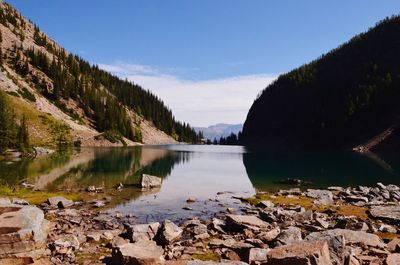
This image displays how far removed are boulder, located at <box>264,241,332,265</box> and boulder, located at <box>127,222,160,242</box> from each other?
39.2 ft

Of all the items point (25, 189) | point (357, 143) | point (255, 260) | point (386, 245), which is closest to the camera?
point (255, 260)

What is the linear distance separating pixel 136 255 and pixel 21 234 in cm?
589

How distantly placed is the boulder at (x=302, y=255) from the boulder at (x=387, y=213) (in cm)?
2156

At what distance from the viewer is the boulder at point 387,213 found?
113 feet

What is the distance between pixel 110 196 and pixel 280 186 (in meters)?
27.5

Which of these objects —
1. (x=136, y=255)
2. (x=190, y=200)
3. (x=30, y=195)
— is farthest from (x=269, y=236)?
(x=30, y=195)

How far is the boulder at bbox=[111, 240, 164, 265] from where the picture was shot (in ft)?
60.2

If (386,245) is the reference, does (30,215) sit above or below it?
above

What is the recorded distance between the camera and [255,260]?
19109 mm

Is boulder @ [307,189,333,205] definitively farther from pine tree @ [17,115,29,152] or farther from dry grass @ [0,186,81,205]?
pine tree @ [17,115,29,152]

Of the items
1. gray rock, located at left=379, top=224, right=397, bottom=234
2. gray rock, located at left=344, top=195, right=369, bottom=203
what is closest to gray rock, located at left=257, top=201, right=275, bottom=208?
gray rock, located at left=344, top=195, right=369, bottom=203

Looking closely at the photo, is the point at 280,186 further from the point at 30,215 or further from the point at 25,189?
the point at 30,215

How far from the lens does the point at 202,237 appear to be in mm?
27391

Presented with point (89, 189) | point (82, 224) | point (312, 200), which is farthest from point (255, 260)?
point (89, 189)
